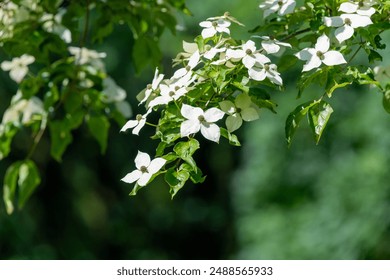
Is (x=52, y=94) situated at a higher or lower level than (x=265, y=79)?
lower

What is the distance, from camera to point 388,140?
4.46m

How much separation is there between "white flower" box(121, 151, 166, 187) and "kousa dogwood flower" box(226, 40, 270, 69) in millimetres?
215

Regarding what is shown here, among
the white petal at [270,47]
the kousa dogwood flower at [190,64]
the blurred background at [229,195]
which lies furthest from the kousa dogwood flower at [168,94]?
the blurred background at [229,195]

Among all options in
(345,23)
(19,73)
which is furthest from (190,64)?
(19,73)

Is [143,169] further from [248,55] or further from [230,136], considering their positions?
[248,55]

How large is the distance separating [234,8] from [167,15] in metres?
3.84

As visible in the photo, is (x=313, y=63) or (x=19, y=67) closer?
(x=313, y=63)

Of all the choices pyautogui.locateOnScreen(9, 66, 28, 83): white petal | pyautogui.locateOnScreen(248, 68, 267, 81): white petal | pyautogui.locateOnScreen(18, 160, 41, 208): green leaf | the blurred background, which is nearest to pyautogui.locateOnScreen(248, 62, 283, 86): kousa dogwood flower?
pyautogui.locateOnScreen(248, 68, 267, 81): white petal

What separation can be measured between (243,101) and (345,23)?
23 cm

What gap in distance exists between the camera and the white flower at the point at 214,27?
4.68 feet

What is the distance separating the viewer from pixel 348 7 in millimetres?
1403

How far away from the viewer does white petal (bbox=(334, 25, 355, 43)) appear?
4.51ft

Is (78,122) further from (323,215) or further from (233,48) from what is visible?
(323,215)
